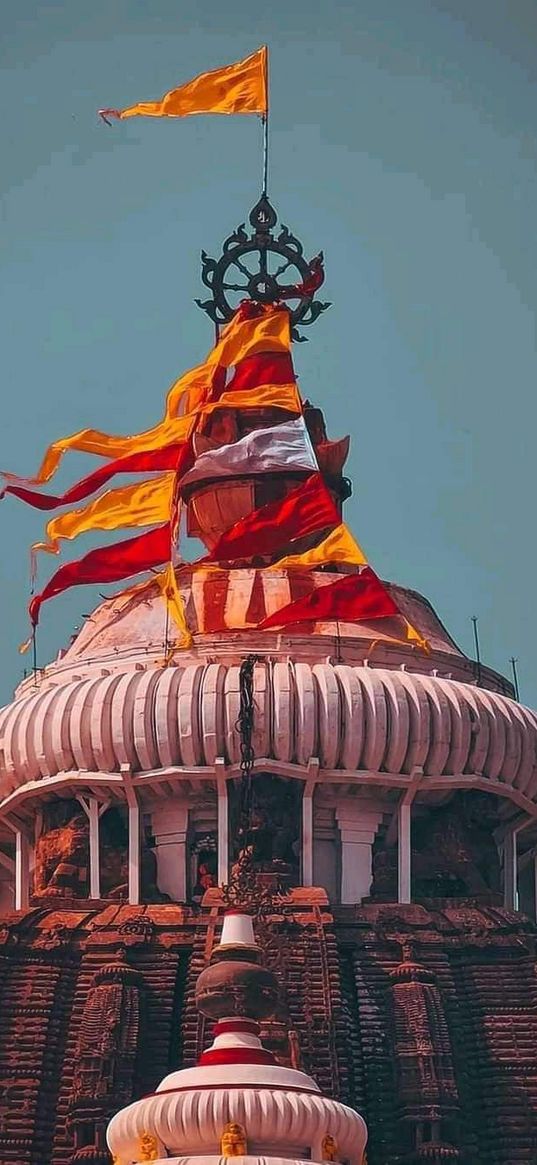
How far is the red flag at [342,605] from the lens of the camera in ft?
243

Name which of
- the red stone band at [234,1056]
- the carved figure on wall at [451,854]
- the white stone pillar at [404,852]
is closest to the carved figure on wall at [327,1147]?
the red stone band at [234,1056]

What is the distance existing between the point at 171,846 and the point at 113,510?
26.9ft

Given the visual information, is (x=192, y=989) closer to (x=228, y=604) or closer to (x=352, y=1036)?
(x=352, y=1036)

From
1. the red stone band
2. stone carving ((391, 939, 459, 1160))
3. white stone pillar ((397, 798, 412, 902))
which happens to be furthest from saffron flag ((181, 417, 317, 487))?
the red stone band

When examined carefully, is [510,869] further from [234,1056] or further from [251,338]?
[234,1056]

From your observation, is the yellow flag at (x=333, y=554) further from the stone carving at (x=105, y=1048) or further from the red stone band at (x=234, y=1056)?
Answer: the red stone band at (x=234, y=1056)

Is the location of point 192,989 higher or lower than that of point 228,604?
lower

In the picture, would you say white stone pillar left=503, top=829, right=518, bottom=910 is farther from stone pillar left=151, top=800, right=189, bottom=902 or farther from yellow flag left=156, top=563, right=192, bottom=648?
yellow flag left=156, top=563, right=192, bottom=648

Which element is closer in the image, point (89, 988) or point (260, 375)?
point (89, 988)

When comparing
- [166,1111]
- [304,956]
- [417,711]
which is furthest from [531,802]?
[166,1111]

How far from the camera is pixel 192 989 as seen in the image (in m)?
68.4

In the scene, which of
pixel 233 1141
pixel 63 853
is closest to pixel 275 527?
pixel 63 853

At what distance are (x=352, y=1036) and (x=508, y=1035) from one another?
3.24 m

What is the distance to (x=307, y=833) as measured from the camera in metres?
72.4
